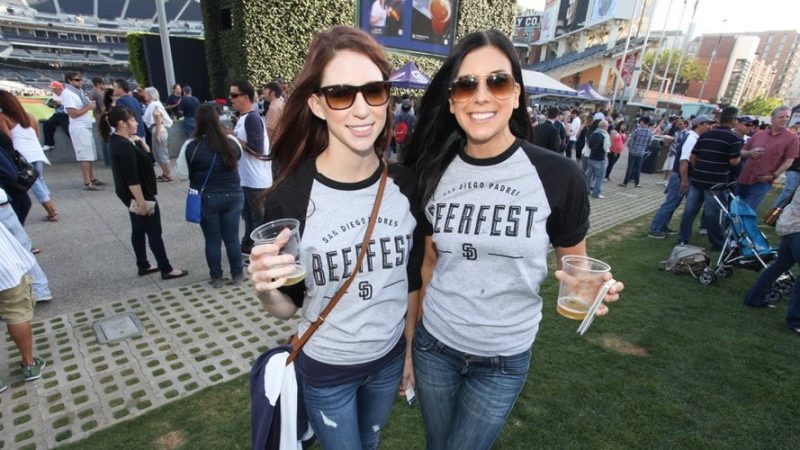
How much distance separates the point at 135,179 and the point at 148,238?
31.2 inches

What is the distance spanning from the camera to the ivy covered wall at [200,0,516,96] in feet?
50.6

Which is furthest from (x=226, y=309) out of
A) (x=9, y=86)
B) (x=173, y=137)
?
(x=9, y=86)

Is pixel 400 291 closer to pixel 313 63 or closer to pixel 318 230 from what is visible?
pixel 318 230

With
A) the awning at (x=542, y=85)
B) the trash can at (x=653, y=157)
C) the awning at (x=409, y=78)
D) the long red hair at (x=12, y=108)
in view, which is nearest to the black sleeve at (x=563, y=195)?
the long red hair at (x=12, y=108)

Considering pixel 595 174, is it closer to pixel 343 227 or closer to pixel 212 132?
pixel 212 132

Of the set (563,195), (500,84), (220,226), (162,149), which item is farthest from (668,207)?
(162,149)

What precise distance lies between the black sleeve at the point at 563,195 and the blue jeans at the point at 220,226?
12.8 feet

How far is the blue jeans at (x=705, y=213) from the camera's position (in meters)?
6.72

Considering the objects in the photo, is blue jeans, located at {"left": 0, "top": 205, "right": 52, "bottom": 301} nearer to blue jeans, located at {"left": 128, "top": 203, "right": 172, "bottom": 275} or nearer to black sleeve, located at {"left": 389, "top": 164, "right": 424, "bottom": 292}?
blue jeans, located at {"left": 128, "top": 203, "right": 172, "bottom": 275}

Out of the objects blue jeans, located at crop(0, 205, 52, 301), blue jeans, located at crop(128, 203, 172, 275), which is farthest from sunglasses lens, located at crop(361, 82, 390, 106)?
blue jeans, located at crop(128, 203, 172, 275)

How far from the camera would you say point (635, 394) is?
11.3 ft

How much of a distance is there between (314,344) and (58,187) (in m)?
9.91

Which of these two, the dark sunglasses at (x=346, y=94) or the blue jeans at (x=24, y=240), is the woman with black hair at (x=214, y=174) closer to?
the blue jeans at (x=24, y=240)

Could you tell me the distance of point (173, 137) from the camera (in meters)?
12.1
